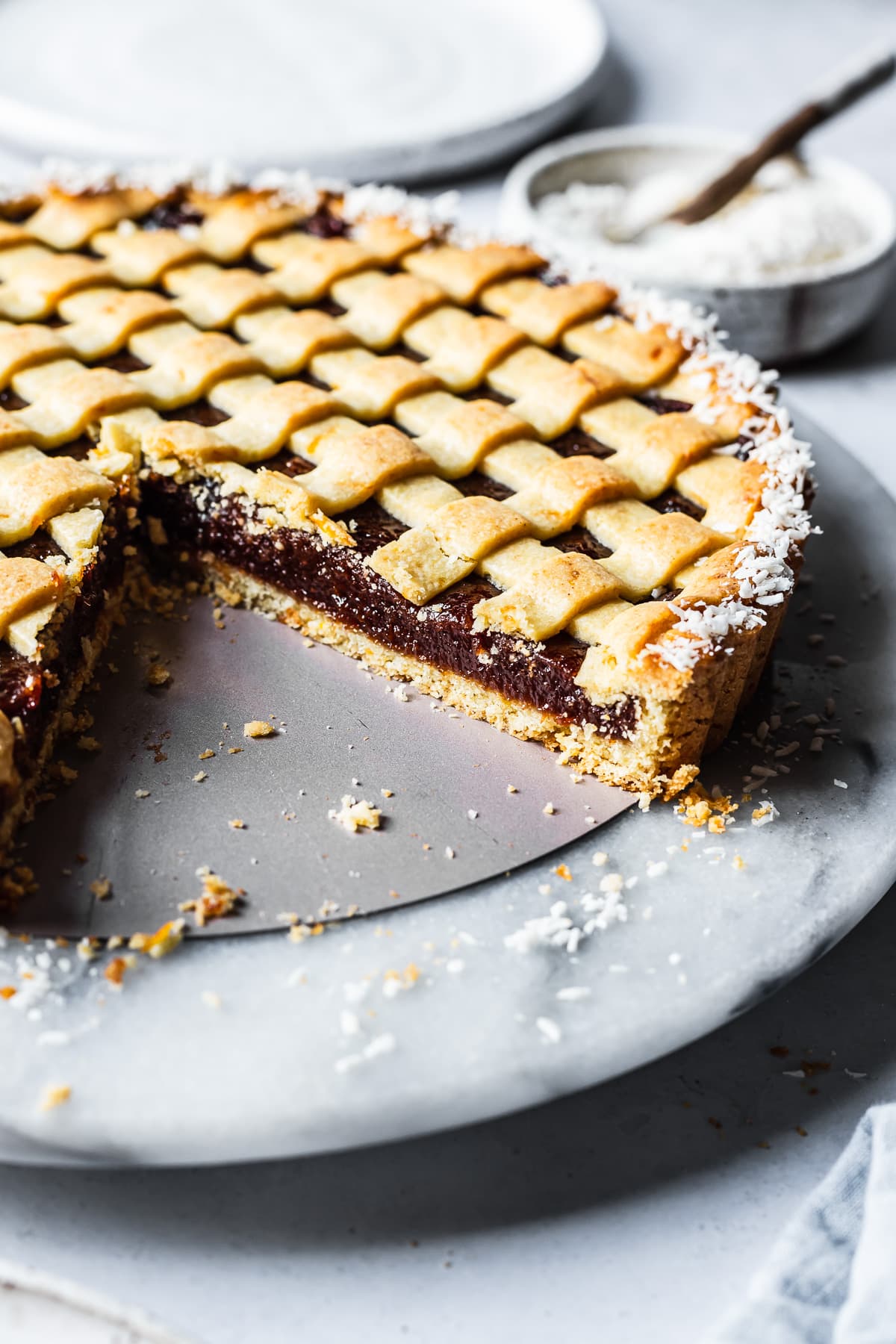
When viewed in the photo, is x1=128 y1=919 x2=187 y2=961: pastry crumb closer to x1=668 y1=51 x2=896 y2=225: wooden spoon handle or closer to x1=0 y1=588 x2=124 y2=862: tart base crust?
x1=0 y1=588 x2=124 y2=862: tart base crust

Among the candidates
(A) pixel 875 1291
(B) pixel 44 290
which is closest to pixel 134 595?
(B) pixel 44 290

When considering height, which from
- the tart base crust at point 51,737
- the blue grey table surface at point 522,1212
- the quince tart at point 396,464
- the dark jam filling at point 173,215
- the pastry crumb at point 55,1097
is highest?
the dark jam filling at point 173,215

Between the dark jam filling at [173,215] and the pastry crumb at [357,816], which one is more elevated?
the dark jam filling at [173,215]

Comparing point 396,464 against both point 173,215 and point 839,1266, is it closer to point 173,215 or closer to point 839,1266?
point 173,215

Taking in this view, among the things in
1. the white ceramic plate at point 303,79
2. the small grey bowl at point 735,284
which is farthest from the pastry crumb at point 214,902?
the white ceramic plate at point 303,79

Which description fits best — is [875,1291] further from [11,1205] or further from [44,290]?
[44,290]

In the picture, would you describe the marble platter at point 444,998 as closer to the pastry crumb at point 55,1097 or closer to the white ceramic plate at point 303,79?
the pastry crumb at point 55,1097

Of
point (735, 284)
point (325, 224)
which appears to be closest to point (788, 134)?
point (735, 284)

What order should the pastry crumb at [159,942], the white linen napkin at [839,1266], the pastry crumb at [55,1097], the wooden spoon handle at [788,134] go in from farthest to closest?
the wooden spoon handle at [788,134]
the pastry crumb at [159,942]
the pastry crumb at [55,1097]
the white linen napkin at [839,1266]
